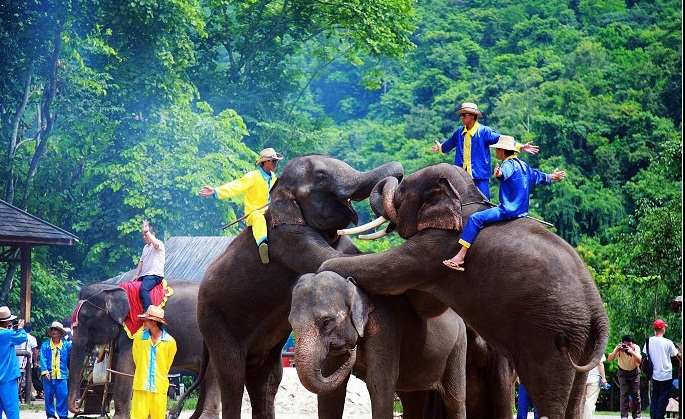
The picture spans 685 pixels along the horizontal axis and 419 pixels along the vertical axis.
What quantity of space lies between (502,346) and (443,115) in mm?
43196

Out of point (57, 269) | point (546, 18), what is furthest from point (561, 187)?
point (546, 18)

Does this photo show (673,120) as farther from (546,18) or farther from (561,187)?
(546,18)

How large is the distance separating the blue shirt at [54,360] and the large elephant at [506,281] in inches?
386

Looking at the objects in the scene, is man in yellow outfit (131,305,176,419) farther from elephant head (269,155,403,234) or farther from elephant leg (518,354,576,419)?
elephant leg (518,354,576,419)

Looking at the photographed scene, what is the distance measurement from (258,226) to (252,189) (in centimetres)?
65

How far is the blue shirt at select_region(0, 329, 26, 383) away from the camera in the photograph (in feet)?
47.6

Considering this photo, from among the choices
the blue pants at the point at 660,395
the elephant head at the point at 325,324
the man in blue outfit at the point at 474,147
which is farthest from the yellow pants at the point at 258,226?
the blue pants at the point at 660,395

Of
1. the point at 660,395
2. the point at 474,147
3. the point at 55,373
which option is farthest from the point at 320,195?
the point at 55,373

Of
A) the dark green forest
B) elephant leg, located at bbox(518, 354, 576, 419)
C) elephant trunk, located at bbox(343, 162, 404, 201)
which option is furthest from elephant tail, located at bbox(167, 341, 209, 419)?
the dark green forest

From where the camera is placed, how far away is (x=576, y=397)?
31.5 ft

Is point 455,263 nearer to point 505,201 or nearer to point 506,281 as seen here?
point 506,281

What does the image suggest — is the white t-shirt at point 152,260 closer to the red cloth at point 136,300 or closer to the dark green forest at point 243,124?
the red cloth at point 136,300

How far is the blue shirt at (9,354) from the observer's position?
14508mm

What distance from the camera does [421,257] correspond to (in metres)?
10.0
